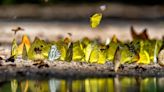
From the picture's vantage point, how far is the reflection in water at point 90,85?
18.4m

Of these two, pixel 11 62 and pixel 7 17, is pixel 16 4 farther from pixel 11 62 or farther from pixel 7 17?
pixel 11 62

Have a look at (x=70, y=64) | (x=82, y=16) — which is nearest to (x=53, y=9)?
(x=82, y=16)

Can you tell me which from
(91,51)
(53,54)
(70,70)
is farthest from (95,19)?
(70,70)

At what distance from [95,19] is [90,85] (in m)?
4.32

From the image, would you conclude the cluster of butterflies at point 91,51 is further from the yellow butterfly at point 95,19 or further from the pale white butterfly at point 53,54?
the yellow butterfly at point 95,19

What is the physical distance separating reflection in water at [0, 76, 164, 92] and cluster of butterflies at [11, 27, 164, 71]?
5.41 feet

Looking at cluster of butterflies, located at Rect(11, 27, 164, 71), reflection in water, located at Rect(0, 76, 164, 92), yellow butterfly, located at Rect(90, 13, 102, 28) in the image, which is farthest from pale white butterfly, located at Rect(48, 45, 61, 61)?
reflection in water, located at Rect(0, 76, 164, 92)

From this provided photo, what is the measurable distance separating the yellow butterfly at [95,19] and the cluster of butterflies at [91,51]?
2.06ft

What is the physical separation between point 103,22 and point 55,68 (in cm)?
241

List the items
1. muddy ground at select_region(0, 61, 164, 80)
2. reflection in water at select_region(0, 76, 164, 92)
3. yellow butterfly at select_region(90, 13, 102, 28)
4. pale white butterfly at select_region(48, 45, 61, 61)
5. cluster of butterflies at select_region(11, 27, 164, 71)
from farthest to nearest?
yellow butterfly at select_region(90, 13, 102, 28) < pale white butterfly at select_region(48, 45, 61, 61) < cluster of butterflies at select_region(11, 27, 164, 71) < muddy ground at select_region(0, 61, 164, 80) < reflection in water at select_region(0, 76, 164, 92)

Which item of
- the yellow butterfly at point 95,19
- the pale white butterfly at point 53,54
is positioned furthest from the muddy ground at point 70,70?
the yellow butterfly at point 95,19

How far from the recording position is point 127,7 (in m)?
23.3

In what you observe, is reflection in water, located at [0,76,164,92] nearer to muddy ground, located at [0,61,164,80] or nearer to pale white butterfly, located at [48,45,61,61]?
muddy ground, located at [0,61,164,80]

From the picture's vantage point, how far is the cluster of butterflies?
22047mm
